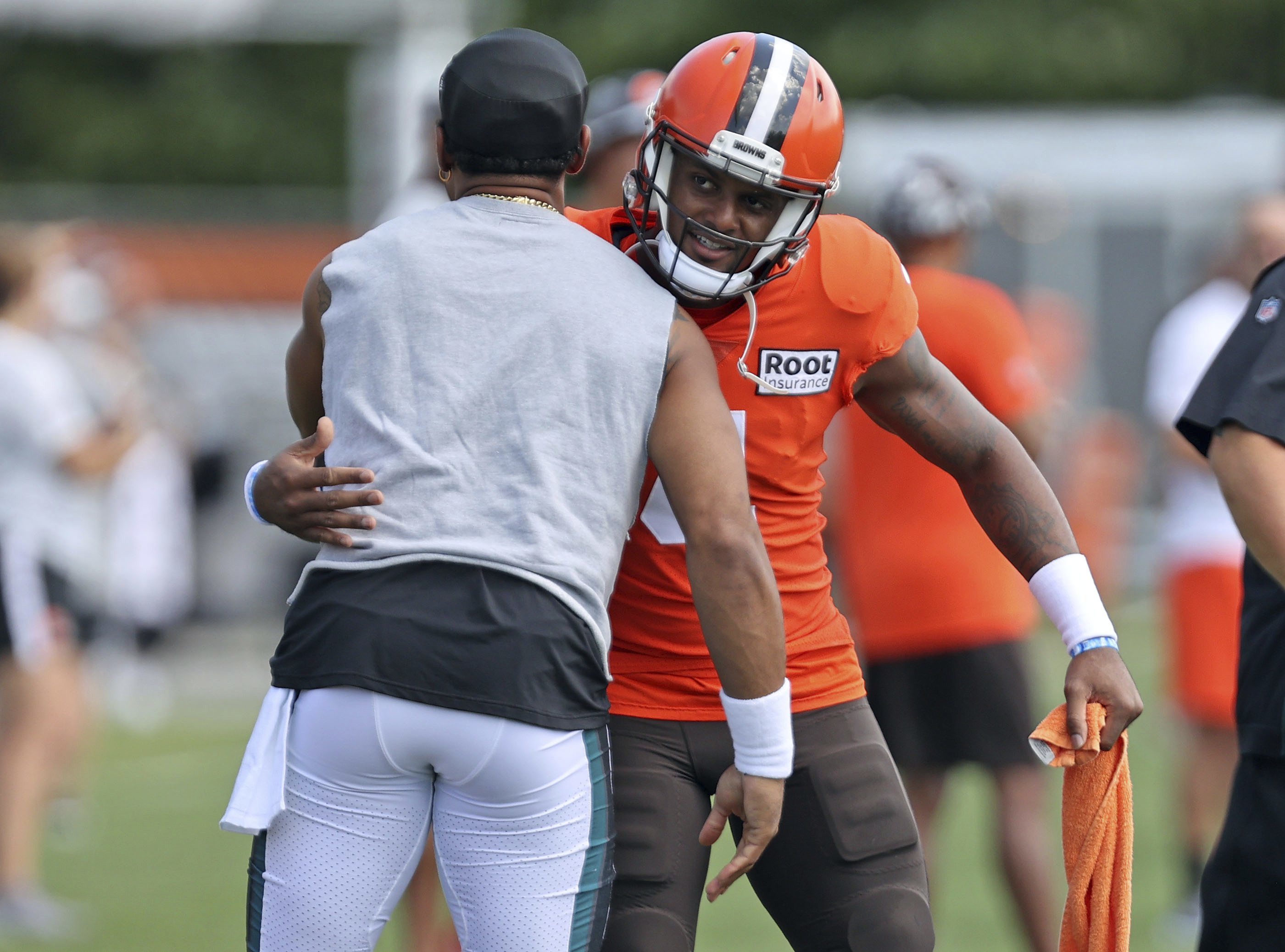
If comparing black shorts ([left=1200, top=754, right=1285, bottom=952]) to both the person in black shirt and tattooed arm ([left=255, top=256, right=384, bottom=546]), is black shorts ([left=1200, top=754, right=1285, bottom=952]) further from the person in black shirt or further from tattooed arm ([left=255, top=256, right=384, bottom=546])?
tattooed arm ([left=255, top=256, right=384, bottom=546])

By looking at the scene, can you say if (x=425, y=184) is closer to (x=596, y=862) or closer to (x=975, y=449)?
(x=975, y=449)

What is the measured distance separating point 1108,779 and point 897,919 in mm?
446

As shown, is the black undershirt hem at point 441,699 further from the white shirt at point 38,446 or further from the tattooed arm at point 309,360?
the white shirt at point 38,446

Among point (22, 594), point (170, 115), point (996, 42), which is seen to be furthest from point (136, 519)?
point (996, 42)

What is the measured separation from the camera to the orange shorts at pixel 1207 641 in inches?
251

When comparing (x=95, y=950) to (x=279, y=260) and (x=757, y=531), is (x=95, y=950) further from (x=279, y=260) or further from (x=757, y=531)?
(x=279, y=260)

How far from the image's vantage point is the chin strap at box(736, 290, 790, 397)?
124 inches

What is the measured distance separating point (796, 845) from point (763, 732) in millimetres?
467

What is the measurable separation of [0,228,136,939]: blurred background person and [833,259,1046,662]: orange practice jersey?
3.13m

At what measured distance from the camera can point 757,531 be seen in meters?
2.88

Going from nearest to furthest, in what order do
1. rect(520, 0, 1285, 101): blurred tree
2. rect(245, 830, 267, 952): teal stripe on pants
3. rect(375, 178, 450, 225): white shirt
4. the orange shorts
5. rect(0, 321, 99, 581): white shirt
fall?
1. rect(245, 830, 267, 952): teal stripe on pants
2. rect(375, 178, 450, 225): white shirt
3. the orange shorts
4. rect(0, 321, 99, 581): white shirt
5. rect(520, 0, 1285, 101): blurred tree

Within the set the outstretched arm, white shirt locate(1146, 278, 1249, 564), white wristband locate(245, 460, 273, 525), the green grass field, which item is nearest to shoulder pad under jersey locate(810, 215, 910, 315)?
the outstretched arm

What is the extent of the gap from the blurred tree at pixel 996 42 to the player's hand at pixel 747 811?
2192 cm

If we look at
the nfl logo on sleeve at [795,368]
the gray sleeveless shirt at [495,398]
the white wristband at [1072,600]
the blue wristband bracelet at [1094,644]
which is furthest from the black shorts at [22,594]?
the blue wristband bracelet at [1094,644]
